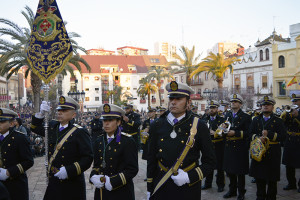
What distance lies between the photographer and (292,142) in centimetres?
808

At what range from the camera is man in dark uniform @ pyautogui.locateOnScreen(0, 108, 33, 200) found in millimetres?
5031

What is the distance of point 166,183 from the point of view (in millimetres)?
3867

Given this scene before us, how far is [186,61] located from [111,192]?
26.5 m

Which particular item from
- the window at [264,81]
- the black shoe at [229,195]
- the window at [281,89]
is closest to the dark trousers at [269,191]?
the black shoe at [229,195]

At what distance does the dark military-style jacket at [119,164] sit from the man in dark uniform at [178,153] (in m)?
0.48

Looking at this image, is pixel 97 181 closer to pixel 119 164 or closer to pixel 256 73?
pixel 119 164

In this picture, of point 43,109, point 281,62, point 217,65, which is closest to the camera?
point 43,109

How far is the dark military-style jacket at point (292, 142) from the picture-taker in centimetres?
782

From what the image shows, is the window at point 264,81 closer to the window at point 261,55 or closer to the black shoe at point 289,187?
the window at point 261,55

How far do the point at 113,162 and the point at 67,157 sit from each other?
923 mm

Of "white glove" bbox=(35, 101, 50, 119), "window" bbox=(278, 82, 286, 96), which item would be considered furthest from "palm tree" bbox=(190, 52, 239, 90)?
"white glove" bbox=(35, 101, 50, 119)

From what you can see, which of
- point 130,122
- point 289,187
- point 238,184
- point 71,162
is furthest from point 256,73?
point 71,162

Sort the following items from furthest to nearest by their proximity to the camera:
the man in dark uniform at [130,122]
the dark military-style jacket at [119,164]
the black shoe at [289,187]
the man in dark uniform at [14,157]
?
the man in dark uniform at [130,122]
the black shoe at [289,187]
the man in dark uniform at [14,157]
the dark military-style jacket at [119,164]

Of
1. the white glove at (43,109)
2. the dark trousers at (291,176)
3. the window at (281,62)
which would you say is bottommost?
the dark trousers at (291,176)
